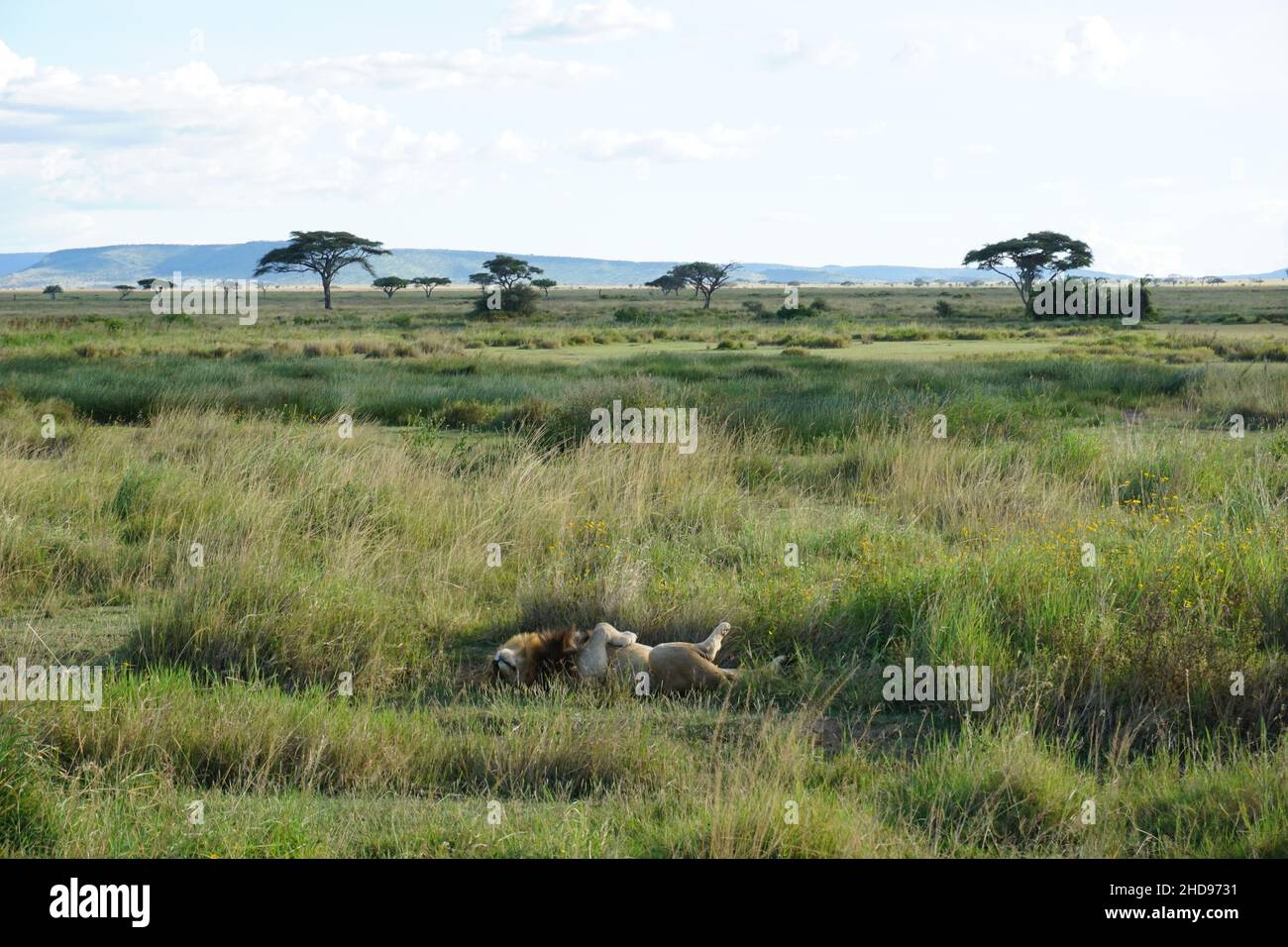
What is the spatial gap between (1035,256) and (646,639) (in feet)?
220

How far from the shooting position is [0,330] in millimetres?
36406

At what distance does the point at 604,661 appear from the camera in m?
6.11

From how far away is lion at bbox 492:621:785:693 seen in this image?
6.04 meters

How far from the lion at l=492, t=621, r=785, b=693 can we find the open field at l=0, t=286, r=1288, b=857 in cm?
18

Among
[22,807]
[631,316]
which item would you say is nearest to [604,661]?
[22,807]

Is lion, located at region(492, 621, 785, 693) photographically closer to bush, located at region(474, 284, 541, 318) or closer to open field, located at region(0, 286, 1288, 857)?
open field, located at region(0, 286, 1288, 857)

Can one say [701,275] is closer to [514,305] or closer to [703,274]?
[703,274]

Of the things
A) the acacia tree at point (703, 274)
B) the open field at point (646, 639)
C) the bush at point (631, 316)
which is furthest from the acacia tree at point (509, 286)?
the open field at point (646, 639)

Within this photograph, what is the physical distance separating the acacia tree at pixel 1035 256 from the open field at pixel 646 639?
59387 millimetres

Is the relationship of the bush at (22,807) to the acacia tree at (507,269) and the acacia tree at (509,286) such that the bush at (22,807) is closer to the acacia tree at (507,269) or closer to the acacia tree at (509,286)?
the acacia tree at (509,286)

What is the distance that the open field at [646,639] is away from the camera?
169 inches

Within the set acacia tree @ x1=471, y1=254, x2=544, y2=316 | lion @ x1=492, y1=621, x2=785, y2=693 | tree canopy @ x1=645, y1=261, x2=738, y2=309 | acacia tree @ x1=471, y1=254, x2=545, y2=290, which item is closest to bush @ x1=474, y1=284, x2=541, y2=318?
acacia tree @ x1=471, y1=254, x2=544, y2=316

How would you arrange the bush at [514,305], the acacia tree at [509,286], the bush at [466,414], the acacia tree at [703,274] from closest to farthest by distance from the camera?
the bush at [466,414]
the bush at [514,305]
the acacia tree at [509,286]
the acacia tree at [703,274]
